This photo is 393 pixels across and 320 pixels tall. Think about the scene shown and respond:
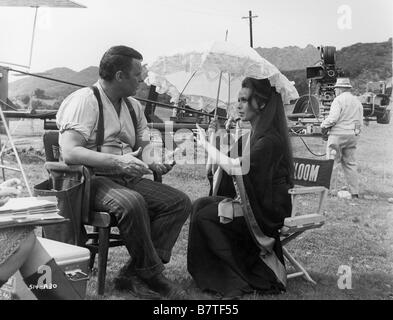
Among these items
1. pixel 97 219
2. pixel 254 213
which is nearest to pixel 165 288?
pixel 97 219

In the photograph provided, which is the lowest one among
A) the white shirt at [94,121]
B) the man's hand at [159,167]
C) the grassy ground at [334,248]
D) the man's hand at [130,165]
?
the grassy ground at [334,248]

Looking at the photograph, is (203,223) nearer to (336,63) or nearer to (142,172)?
(142,172)

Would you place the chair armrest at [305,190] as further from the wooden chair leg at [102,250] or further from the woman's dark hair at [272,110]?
the wooden chair leg at [102,250]

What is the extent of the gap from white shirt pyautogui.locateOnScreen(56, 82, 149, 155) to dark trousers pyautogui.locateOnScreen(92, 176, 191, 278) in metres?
0.19

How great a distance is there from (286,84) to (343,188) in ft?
14.2

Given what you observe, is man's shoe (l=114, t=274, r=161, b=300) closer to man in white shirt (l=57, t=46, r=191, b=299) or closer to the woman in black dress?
man in white shirt (l=57, t=46, r=191, b=299)

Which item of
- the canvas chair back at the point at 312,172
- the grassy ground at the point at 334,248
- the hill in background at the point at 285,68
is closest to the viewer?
the grassy ground at the point at 334,248

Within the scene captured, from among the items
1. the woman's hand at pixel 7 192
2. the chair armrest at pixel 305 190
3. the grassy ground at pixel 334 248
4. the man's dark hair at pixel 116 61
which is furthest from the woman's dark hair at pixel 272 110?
the woman's hand at pixel 7 192

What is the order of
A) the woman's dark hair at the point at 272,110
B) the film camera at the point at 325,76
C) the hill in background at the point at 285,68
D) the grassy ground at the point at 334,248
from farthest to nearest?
the film camera at the point at 325,76 < the hill in background at the point at 285,68 < the grassy ground at the point at 334,248 < the woman's dark hair at the point at 272,110

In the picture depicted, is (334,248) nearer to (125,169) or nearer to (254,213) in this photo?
(254,213)

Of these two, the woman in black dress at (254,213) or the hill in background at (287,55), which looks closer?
the woman in black dress at (254,213)

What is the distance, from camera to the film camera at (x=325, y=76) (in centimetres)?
741

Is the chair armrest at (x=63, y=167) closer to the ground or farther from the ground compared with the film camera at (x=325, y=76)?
closer to the ground
